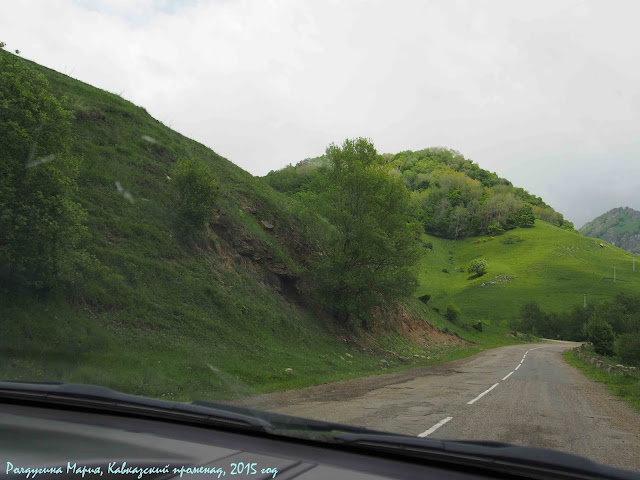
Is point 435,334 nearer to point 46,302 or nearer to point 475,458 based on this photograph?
point 46,302

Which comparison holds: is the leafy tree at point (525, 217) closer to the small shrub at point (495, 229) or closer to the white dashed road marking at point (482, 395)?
the small shrub at point (495, 229)

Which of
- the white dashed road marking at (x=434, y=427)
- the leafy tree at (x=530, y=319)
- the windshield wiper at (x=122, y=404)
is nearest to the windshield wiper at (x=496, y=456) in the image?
the windshield wiper at (x=122, y=404)

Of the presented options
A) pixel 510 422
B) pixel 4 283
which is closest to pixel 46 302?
pixel 4 283

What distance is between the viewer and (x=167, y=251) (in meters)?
19.5

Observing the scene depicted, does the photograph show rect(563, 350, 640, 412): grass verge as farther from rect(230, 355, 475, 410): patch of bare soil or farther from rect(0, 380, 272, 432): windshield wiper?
rect(0, 380, 272, 432): windshield wiper

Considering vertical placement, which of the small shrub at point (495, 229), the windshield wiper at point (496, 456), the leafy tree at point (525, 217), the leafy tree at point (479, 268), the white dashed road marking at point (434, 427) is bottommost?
the white dashed road marking at point (434, 427)

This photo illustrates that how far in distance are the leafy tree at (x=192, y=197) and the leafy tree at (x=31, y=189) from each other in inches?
339

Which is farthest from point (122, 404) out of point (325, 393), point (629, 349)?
point (629, 349)

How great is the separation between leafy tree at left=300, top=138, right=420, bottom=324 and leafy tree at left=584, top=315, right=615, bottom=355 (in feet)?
86.1

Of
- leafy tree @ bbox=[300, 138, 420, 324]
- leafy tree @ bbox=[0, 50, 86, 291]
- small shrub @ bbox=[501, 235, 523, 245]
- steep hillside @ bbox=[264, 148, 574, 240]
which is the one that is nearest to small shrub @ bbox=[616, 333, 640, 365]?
leafy tree @ bbox=[300, 138, 420, 324]

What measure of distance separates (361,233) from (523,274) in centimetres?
8557

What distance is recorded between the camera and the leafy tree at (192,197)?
2114 cm

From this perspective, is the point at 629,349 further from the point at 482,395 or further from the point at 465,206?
the point at 465,206

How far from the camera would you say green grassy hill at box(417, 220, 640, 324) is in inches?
3295
